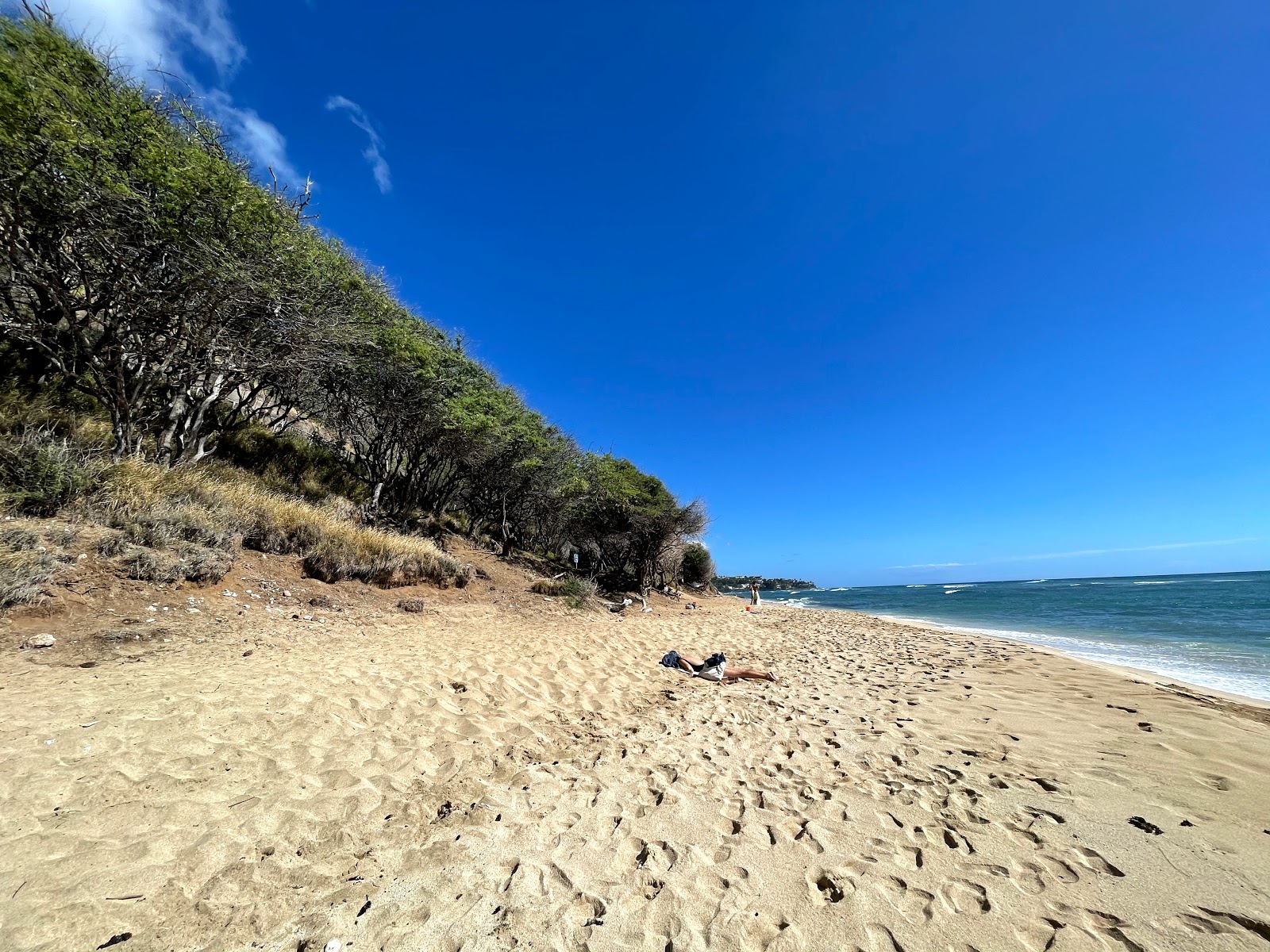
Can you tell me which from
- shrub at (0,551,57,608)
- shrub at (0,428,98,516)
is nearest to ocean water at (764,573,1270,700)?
shrub at (0,551,57,608)

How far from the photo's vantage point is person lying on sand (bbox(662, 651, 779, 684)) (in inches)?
285

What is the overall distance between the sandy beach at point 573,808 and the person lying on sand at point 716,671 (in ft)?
3.18

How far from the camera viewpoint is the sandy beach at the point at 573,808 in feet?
7.45

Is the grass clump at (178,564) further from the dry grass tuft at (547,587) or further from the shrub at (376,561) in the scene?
the dry grass tuft at (547,587)

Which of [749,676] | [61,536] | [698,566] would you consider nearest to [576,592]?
[749,676]

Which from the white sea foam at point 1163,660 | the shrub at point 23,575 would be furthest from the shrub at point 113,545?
the white sea foam at point 1163,660

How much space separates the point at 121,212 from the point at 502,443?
35.1ft

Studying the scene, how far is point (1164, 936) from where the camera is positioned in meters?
2.12

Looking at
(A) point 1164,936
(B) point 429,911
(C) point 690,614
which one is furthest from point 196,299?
(C) point 690,614

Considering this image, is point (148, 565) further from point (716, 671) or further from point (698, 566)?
point (698, 566)

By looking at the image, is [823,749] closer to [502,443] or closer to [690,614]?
[690,614]

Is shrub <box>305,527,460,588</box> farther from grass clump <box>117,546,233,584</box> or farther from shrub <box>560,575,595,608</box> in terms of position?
shrub <box>560,575,595,608</box>

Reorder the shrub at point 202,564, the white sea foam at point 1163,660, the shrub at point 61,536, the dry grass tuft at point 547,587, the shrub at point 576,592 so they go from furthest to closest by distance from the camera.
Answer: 1. the dry grass tuft at point 547,587
2. the shrub at point 576,592
3. the white sea foam at point 1163,660
4. the shrub at point 202,564
5. the shrub at point 61,536

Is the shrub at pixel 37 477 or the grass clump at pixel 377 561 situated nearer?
the shrub at pixel 37 477
